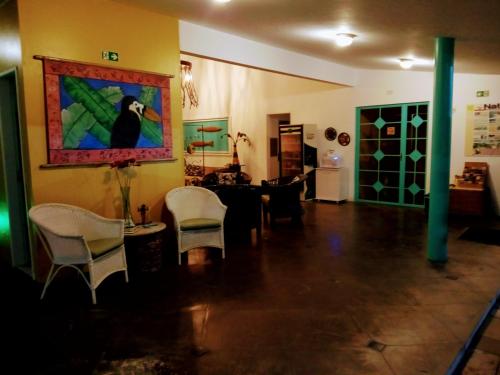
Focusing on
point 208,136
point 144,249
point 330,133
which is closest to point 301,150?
point 330,133

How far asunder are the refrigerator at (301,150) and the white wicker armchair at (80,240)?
555 cm

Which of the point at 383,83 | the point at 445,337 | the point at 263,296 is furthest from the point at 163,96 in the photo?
the point at 383,83

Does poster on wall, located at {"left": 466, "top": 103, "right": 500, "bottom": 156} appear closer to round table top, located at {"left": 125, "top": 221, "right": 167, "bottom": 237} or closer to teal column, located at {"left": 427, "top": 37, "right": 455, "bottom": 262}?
teal column, located at {"left": 427, "top": 37, "right": 455, "bottom": 262}

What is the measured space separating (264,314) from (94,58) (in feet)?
9.82

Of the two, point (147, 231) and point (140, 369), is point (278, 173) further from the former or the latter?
point (140, 369)

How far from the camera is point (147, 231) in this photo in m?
3.95

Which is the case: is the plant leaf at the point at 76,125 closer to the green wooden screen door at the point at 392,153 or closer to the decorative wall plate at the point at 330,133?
the decorative wall plate at the point at 330,133

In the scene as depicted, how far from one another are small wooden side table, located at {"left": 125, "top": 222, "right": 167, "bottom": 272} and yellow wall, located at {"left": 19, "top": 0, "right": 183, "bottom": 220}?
445 millimetres

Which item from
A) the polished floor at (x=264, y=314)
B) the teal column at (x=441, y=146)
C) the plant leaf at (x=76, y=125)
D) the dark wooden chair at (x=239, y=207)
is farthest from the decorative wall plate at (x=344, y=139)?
the plant leaf at (x=76, y=125)

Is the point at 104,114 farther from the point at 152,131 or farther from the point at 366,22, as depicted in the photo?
the point at 366,22

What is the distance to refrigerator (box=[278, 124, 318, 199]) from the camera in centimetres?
851

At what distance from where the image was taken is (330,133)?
853 cm

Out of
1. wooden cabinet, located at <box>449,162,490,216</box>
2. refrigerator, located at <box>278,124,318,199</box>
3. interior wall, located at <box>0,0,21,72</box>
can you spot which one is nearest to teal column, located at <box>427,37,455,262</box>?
wooden cabinet, located at <box>449,162,490,216</box>

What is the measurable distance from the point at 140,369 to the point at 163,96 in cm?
308
